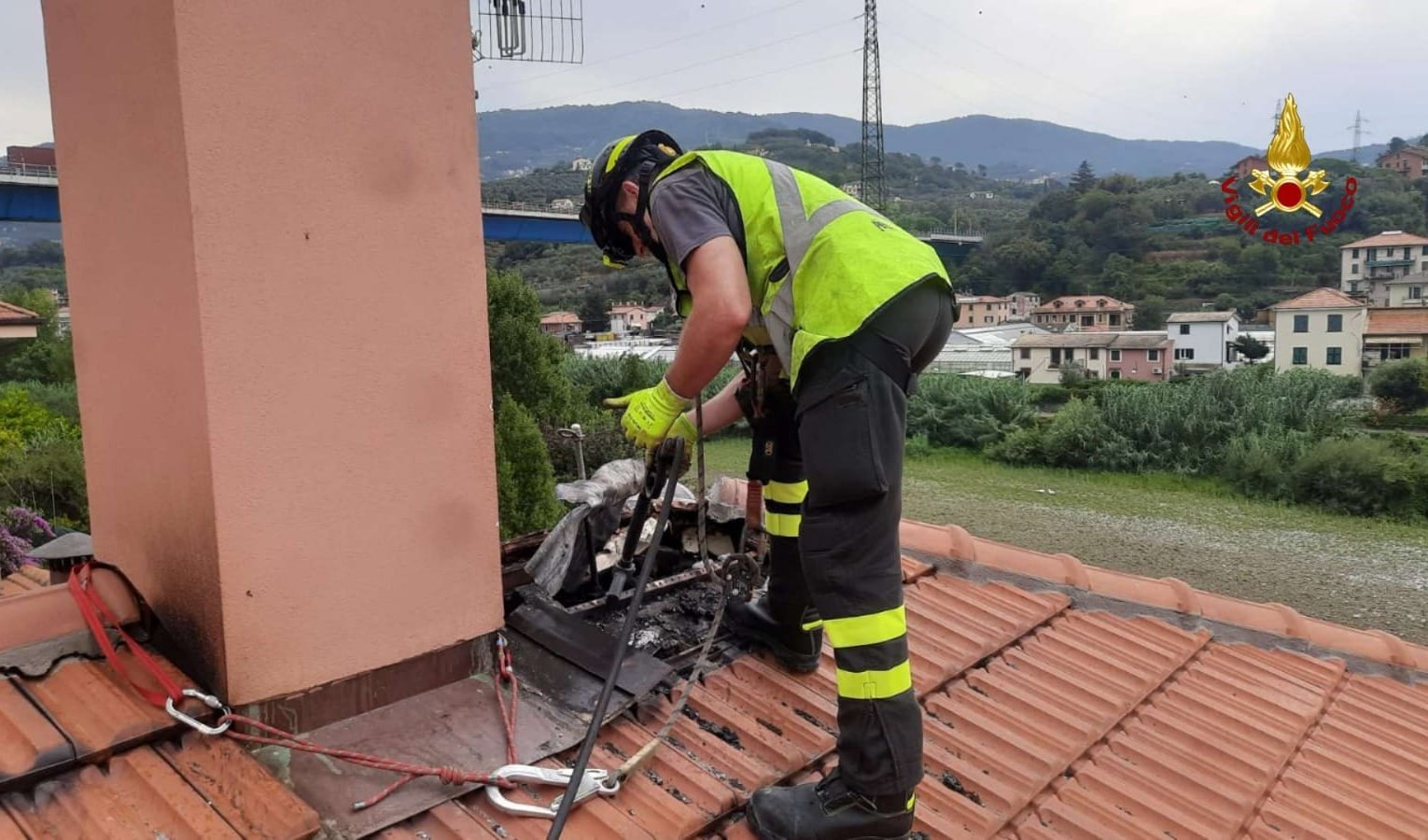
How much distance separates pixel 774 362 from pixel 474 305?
30.7 inches

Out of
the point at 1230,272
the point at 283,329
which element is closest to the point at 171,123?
the point at 283,329

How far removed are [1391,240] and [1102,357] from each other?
27.8 metres

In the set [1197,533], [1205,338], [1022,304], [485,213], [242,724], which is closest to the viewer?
[242,724]

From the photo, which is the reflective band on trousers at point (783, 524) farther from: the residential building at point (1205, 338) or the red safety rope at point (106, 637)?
the residential building at point (1205, 338)

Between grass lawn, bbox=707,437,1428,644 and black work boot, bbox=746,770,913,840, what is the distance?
59.4 ft

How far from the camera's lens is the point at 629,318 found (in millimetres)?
62344

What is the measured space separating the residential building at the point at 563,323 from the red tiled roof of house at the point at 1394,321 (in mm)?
39613

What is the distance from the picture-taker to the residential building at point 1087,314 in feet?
193

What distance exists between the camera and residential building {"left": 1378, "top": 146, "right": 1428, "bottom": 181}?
3260 inches

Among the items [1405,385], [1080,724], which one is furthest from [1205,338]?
[1080,724]

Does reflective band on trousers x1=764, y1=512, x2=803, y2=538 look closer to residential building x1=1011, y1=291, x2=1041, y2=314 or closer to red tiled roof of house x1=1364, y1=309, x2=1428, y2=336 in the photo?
red tiled roof of house x1=1364, y1=309, x2=1428, y2=336

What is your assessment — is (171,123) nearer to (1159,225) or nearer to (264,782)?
(264,782)

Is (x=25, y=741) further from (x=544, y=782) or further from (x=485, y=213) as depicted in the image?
(x=485, y=213)

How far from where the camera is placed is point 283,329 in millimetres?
1762
